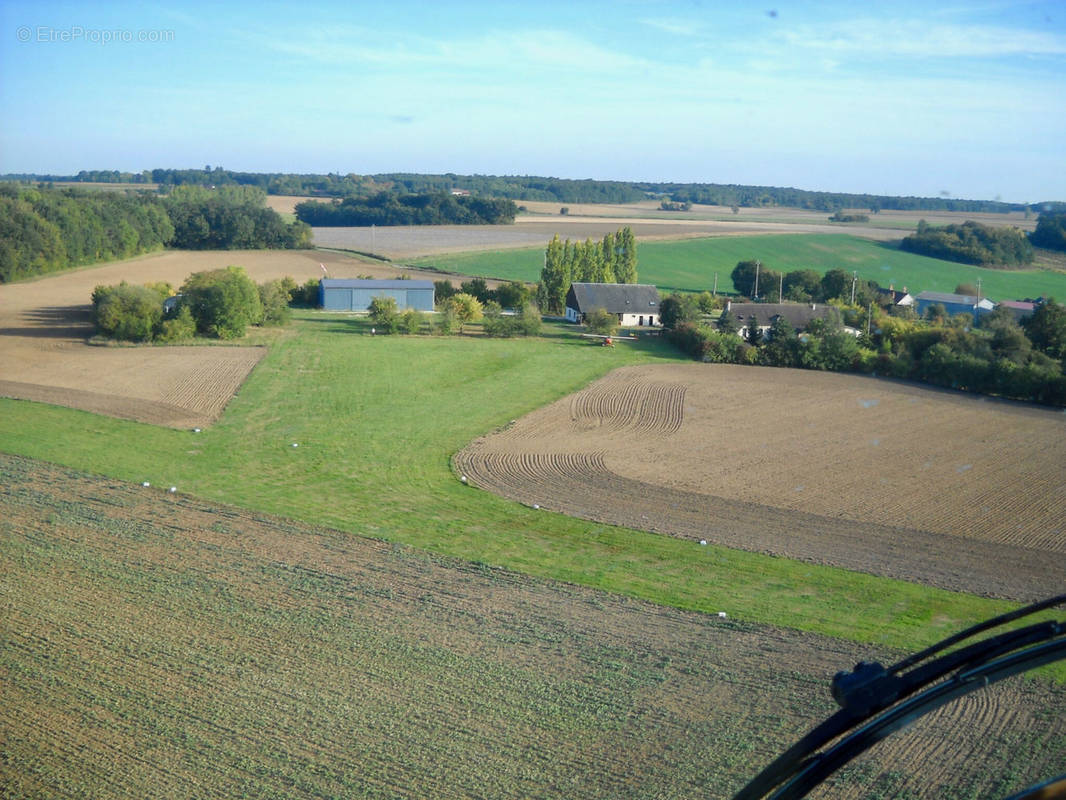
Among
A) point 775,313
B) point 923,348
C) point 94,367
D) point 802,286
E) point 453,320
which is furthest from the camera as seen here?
point 802,286

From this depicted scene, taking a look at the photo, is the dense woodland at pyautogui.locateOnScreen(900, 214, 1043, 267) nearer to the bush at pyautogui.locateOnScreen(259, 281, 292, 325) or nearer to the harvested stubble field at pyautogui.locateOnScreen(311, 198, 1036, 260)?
the harvested stubble field at pyautogui.locateOnScreen(311, 198, 1036, 260)

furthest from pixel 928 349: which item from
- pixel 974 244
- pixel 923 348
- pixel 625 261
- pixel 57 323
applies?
pixel 57 323

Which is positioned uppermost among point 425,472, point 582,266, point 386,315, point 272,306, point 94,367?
point 582,266

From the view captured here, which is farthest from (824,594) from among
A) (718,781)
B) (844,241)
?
(844,241)

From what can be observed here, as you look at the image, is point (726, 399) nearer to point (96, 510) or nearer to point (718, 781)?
point (96, 510)

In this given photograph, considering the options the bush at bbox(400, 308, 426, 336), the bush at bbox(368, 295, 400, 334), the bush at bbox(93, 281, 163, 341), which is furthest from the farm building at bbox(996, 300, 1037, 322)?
the bush at bbox(93, 281, 163, 341)

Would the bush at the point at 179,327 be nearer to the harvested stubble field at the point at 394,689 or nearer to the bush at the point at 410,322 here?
the bush at the point at 410,322

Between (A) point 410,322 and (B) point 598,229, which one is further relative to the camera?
(B) point 598,229

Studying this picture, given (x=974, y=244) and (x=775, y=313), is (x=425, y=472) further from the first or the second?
(x=974, y=244)
